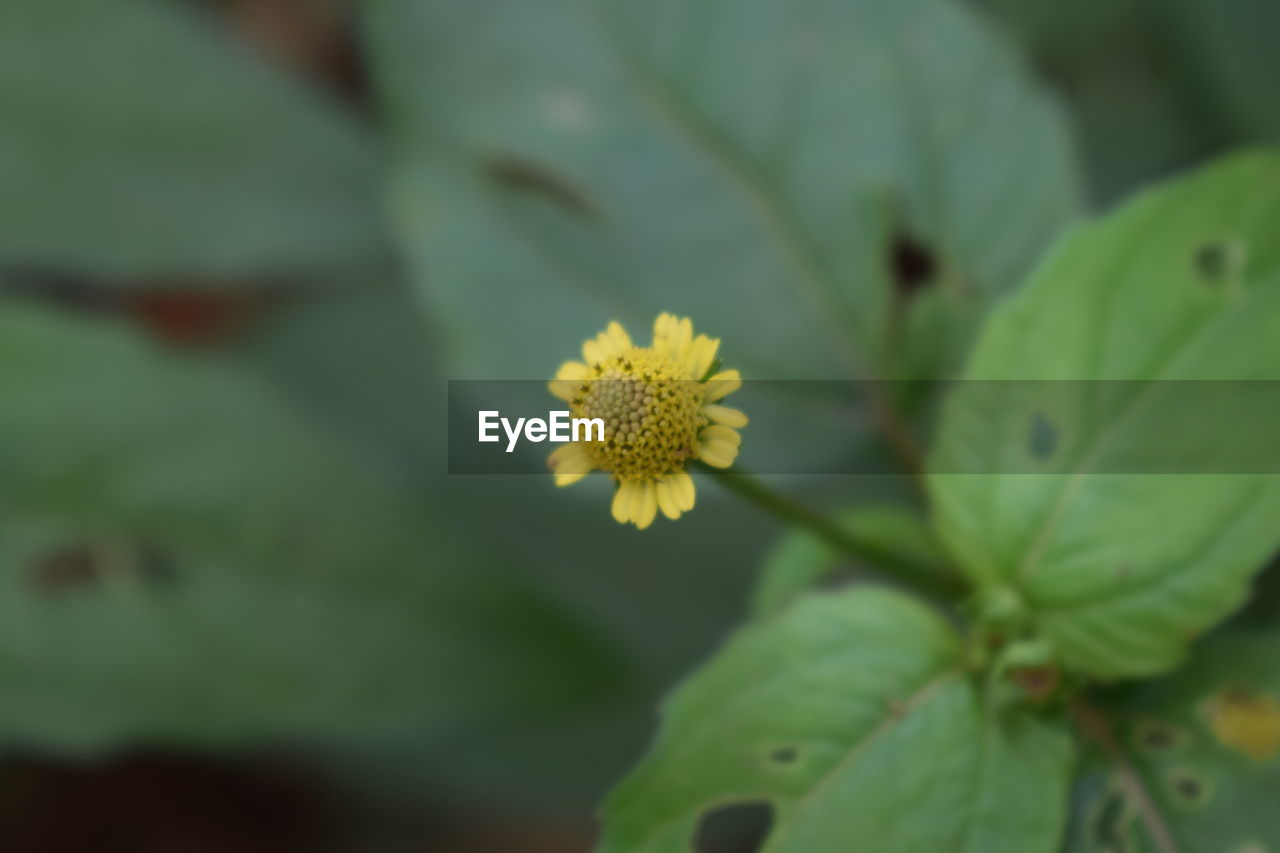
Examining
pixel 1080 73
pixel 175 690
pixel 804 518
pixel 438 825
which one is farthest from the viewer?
pixel 438 825

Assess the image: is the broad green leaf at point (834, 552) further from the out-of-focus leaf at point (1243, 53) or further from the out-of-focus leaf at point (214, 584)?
the out-of-focus leaf at point (1243, 53)

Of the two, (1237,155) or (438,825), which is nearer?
(1237,155)

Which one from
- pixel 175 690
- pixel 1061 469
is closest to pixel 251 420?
pixel 175 690

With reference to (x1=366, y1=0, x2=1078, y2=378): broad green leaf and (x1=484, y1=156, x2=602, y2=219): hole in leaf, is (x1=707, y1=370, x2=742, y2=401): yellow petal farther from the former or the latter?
(x1=484, y1=156, x2=602, y2=219): hole in leaf

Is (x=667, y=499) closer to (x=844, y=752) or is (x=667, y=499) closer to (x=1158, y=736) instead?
(x=844, y=752)

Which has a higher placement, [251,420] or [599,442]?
[251,420]

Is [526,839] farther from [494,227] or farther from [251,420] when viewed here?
[494,227]

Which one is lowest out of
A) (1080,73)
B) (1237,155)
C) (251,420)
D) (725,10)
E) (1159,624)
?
(1159,624)
